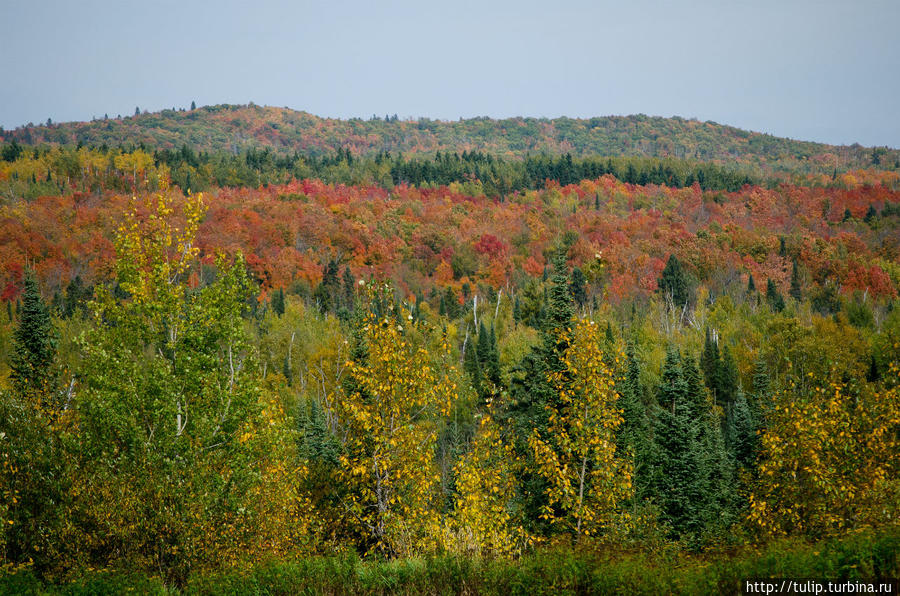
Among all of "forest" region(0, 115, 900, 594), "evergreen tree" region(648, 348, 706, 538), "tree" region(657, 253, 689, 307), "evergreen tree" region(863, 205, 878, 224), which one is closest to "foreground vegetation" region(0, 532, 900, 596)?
"forest" region(0, 115, 900, 594)

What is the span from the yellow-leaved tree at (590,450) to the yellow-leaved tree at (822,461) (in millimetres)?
3736

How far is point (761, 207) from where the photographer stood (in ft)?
496

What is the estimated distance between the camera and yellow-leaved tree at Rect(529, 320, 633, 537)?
1477 centimetres

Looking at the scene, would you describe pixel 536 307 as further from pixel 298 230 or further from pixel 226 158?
pixel 226 158

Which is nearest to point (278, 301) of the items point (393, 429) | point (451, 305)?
point (451, 305)

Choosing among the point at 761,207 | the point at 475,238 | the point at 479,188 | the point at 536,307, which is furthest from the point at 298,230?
the point at 761,207

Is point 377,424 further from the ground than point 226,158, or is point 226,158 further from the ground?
point 226,158

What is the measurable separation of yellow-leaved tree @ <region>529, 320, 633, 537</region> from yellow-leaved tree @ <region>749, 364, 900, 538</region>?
3.74 meters

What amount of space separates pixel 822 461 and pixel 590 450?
19.6 ft

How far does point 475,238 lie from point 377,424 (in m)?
116

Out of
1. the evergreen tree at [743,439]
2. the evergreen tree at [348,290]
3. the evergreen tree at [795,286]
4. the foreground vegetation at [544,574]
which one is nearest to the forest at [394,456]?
the foreground vegetation at [544,574]

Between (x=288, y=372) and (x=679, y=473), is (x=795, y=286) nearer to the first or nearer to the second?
(x=288, y=372)

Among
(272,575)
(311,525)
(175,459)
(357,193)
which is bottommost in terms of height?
(311,525)

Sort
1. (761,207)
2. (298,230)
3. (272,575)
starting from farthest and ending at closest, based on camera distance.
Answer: (761,207), (298,230), (272,575)
